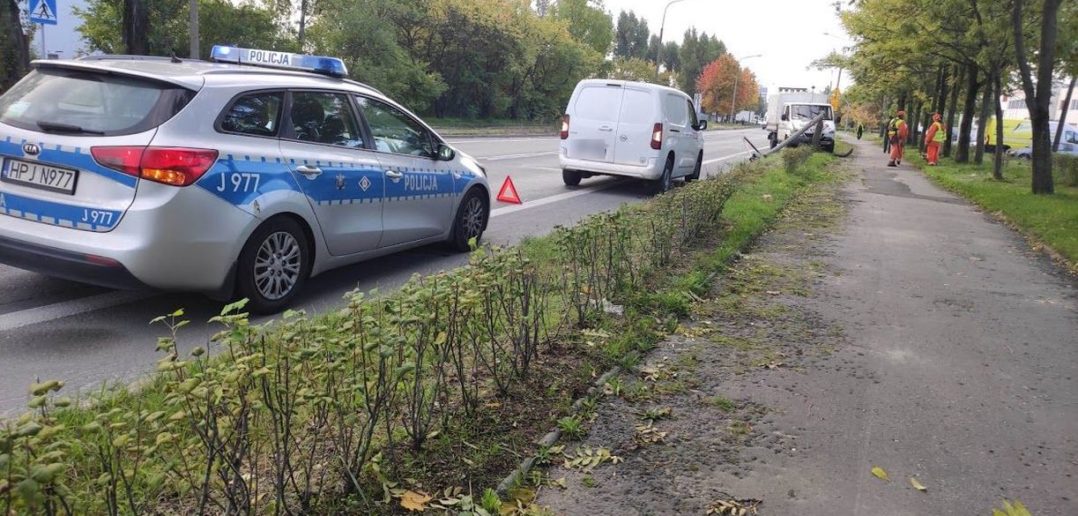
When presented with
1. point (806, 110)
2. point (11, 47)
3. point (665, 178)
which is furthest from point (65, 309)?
point (806, 110)

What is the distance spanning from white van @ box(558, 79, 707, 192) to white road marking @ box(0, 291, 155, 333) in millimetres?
8973

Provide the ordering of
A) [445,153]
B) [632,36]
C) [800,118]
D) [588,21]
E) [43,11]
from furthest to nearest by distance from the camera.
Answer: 1. [632,36]
2. [588,21]
3. [800,118]
4. [43,11]
5. [445,153]

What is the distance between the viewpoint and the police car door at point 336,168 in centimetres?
529

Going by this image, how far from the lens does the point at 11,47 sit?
21484 mm

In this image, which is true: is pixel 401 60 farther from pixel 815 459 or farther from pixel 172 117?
pixel 815 459

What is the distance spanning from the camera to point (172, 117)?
457cm

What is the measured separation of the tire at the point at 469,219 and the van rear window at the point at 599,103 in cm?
591

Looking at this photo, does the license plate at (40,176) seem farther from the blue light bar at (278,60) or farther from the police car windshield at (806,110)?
the police car windshield at (806,110)

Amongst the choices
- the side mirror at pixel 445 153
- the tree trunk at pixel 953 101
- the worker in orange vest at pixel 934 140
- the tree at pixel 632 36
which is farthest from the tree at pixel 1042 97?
the tree at pixel 632 36

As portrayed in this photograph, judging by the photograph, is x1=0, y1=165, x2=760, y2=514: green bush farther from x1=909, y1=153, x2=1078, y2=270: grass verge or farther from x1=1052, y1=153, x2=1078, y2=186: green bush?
x1=1052, y1=153, x2=1078, y2=186: green bush

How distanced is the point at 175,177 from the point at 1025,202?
47.2 feet

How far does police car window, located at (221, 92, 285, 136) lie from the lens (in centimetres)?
488

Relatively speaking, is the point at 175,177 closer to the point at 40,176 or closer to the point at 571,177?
the point at 40,176

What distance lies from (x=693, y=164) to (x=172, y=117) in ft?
39.5
